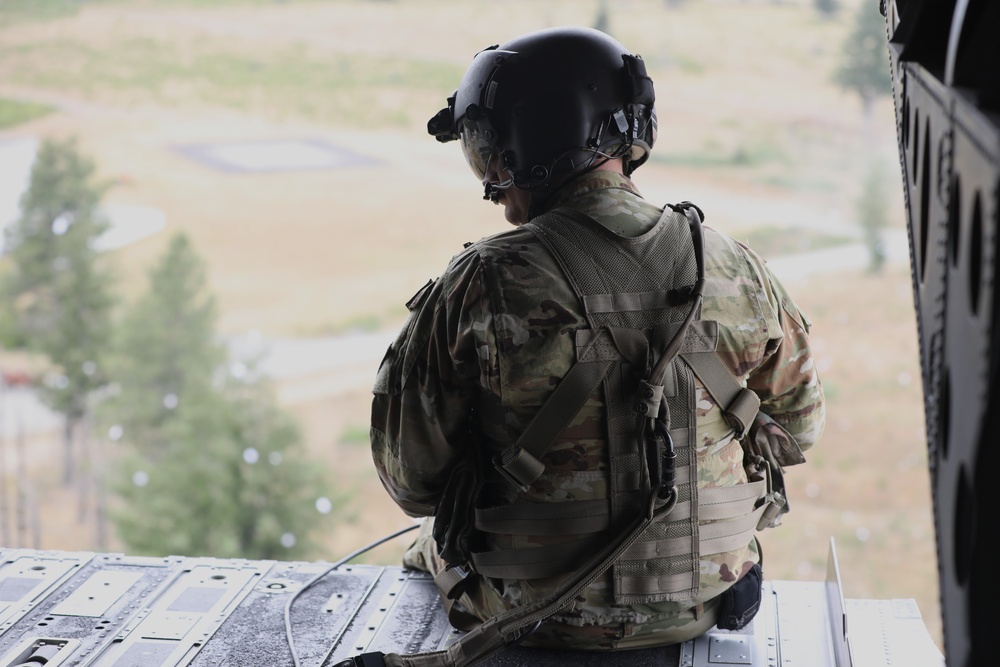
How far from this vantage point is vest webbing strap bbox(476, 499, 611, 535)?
2.05m

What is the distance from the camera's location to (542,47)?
214cm

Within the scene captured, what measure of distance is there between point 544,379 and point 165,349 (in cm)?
714

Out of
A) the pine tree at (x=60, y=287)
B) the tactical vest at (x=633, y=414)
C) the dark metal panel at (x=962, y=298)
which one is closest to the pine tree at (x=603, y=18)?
the pine tree at (x=60, y=287)

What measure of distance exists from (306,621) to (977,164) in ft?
6.03

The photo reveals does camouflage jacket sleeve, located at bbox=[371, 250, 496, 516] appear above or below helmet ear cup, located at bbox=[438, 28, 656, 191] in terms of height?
below

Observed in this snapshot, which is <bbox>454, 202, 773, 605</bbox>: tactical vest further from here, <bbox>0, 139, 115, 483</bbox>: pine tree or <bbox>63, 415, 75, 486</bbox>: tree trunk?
<bbox>63, 415, 75, 486</bbox>: tree trunk

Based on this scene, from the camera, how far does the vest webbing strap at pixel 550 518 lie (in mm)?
2055

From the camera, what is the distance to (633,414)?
6.57 feet

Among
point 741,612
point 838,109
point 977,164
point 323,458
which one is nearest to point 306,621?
point 741,612

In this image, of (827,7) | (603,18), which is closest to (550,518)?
(603,18)

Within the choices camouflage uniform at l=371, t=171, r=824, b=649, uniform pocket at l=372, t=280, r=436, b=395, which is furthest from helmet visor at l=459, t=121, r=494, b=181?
uniform pocket at l=372, t=280, r=436, b=395

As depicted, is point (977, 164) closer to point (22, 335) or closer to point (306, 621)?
point (306, 621)

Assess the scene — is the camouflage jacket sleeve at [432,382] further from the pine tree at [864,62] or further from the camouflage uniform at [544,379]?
the pine tree at [864,62]

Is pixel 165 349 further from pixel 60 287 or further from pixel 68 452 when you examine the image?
pixel 68 452
